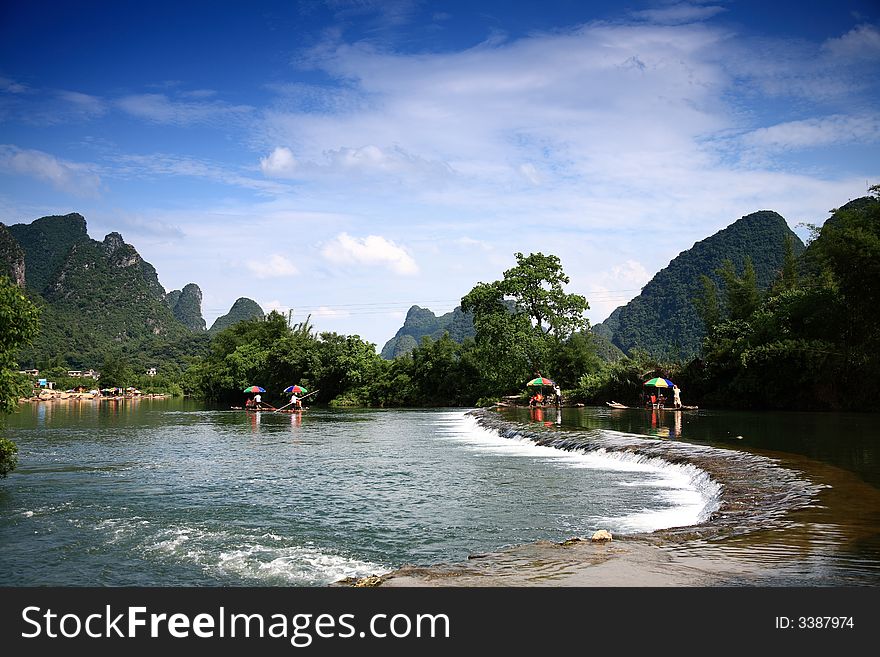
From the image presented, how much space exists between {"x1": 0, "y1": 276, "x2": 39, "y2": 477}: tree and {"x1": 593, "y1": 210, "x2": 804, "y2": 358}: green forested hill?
79.3 m

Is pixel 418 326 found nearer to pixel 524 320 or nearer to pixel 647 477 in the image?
pixel 524 320

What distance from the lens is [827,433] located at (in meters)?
18.7

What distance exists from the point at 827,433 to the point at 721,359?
15378 millimetres

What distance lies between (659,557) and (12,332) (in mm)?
10734

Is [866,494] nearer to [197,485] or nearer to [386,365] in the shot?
[197,485]

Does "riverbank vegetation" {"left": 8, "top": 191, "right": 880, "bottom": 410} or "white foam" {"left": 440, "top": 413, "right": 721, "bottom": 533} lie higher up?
"riverbank vegetation" {"left": 8, "top": 191, "right": 880, "bottom": 410}

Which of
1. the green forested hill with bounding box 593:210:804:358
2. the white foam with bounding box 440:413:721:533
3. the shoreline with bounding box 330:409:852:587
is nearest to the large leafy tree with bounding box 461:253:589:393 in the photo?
the white foam with bounding box 440:413:721:533

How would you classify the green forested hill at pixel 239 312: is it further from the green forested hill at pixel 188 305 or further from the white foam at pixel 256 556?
the white foam at pixel 256 556

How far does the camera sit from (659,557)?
6594 millimetres

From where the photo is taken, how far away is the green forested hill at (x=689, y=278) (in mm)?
87625

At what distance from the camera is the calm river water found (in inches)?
295

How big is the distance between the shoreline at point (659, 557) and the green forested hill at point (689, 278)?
7695cm

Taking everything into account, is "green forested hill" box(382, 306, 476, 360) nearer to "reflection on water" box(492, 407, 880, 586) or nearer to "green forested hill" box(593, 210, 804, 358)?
"green forested hill" box(593, 210, 804, 358)

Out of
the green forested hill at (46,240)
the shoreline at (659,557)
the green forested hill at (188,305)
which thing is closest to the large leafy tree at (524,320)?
the shoreline at (659,557)
